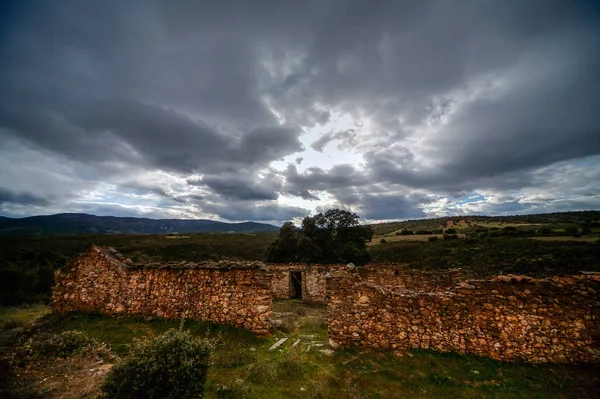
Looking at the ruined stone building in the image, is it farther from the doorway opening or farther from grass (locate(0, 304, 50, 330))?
the doorway opening

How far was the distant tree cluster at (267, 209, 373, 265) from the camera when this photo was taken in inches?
1174

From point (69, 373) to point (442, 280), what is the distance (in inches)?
604

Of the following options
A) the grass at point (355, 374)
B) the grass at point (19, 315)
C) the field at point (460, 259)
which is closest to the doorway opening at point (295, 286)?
the field at point (460, 259)

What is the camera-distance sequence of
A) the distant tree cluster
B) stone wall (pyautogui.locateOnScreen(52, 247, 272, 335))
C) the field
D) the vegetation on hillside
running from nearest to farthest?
1. stone wall (pyautogui.locateOnScreen(52, 247, 272, 335))
2. the field
3. the vegetation on hillside
4. the distant tree cluster

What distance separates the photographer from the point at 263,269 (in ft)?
30.4

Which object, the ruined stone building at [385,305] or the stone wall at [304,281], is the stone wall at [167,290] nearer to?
the ruined stone building at [385,305]

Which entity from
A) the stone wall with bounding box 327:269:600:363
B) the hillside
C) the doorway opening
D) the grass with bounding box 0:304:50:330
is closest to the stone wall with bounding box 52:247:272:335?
the grass with bounding box 0:304:50:330

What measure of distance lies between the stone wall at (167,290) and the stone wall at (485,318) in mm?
2839

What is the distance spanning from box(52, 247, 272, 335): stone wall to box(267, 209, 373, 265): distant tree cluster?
19.4 meters

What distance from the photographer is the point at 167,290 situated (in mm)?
10094

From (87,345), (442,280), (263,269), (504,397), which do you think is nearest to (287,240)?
(442,280)

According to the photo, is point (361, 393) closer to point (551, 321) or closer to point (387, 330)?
point (387, 330)

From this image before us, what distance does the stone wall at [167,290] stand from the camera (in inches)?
365

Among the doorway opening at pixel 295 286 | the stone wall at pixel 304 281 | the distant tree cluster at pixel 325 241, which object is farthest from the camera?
the distant tree cluster at pixel 325 241
